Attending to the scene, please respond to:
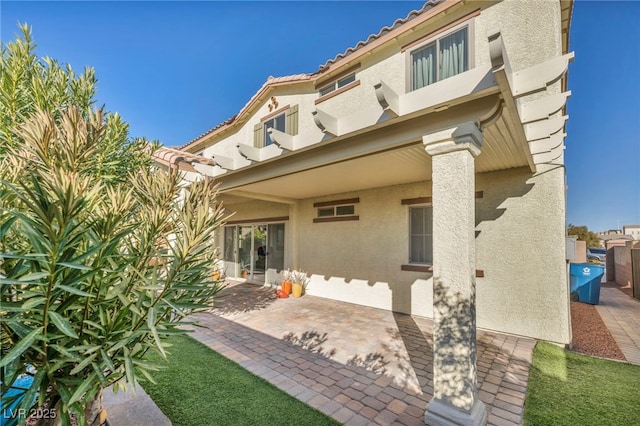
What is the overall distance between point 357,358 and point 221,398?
2483 millimetres

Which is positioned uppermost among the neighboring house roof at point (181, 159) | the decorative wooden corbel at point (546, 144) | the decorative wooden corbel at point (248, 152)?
the neighboring house roof at point (181, 159)

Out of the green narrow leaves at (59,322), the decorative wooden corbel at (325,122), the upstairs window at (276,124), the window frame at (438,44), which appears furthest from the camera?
the upstairs window at (276,124)

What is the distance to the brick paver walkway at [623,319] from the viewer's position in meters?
5.79

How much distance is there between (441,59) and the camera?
6.64 meters

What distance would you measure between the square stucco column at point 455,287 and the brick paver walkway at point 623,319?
4440 millimetres

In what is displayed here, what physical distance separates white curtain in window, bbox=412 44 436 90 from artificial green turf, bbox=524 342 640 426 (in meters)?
6.24

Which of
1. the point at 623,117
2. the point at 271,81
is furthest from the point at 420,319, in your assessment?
the point at 623,117

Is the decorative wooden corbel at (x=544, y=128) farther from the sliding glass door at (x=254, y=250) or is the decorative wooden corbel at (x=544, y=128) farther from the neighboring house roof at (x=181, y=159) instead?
the sliding glass door at (x=254, y=250)

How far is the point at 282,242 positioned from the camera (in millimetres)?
11992

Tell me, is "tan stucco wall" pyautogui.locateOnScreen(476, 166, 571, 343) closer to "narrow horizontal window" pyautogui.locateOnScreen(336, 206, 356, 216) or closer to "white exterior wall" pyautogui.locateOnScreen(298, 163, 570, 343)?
"white exterior wall" pyautogui.locateOnScreen(298, 163, 570, 343)

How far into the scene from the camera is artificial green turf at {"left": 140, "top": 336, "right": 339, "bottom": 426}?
3461 mm

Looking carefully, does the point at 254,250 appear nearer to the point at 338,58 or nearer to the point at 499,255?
the point at 338,58

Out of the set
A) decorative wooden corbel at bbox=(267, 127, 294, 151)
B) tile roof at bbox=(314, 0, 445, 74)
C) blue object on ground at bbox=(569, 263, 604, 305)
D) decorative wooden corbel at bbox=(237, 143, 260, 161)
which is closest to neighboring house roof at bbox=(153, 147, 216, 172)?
decorative wooden corbel at bbox=(237, 143, 260, 161)

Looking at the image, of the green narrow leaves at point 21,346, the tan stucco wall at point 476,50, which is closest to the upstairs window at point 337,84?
the tan stucco wall at point 476,50
